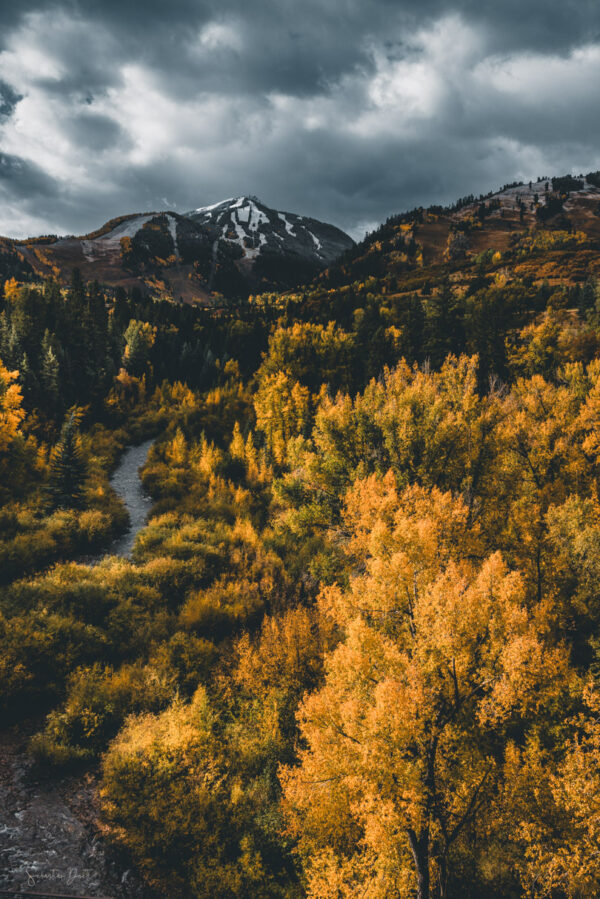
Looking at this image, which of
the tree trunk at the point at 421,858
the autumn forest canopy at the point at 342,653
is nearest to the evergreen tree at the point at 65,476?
the autumn forest canopy at the point at 342,653

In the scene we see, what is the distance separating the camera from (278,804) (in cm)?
1391

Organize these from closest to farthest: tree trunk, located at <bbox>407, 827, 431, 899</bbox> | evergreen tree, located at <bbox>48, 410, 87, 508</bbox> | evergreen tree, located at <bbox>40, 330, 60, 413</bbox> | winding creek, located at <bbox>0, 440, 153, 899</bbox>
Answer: tree trunk, located at <bbox>407, 827, 431, 899</bbox> < winding creek, located at <bbox>0, 440, 153, 899</bbox> < evergreen tree, located at <bbox>48, 410, 87, 508</bbox> < evergreen tree, located at <bbox>40, 330, 60, 413</bbox>

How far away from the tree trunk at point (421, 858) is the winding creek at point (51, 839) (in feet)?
27.1

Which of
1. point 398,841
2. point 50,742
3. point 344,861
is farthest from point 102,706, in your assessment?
point 398,841

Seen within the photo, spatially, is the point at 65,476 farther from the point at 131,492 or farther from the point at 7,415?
the point at 131,492

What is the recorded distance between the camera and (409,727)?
413 inches

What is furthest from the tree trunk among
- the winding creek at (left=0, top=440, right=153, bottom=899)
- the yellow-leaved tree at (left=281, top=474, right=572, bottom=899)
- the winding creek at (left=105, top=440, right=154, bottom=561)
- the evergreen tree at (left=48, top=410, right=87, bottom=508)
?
the evergreen tree at (left=48, top=410, right=87, bottom=508)

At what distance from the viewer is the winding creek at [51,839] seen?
36.3 feet

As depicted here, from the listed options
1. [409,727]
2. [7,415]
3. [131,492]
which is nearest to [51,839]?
[409,727]

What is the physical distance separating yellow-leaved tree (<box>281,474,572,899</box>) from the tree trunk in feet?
0.09

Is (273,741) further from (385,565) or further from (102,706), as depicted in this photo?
(385,565)

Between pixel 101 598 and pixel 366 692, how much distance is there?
16.7 meters

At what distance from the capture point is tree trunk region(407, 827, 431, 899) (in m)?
10.3

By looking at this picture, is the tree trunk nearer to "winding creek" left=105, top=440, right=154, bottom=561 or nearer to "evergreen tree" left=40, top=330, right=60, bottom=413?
"winding creek" left=105, top=440, right=154, bottom=561
